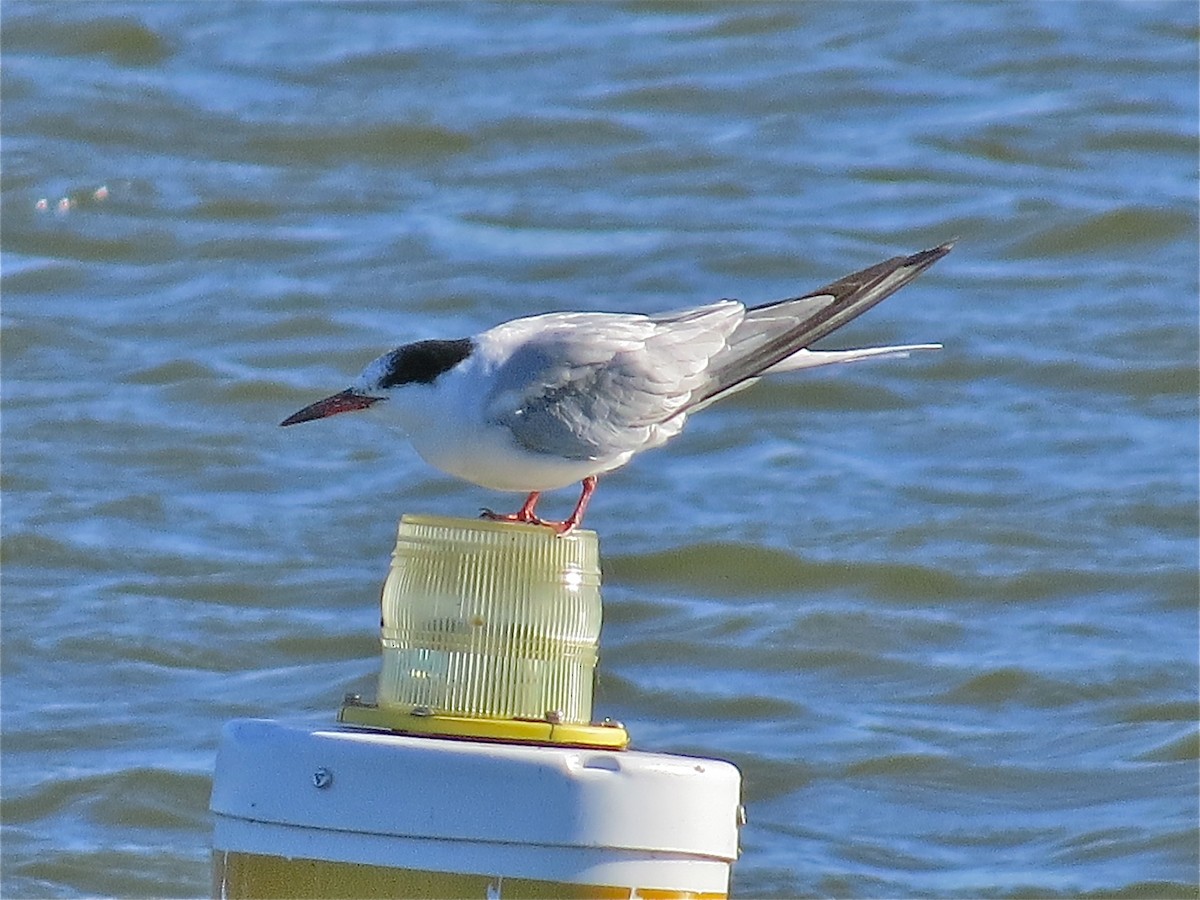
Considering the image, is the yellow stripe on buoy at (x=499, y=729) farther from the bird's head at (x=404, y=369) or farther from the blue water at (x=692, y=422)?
the blue water at (x=692, y=422)


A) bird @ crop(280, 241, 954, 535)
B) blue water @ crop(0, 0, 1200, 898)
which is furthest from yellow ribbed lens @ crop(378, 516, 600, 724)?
blue water @ crop(0, 0, 1200, 898)

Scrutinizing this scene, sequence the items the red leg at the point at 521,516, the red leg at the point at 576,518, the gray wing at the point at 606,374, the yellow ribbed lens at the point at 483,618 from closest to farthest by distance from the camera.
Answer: the yellow ribbed lens at the point at 483,618 < the red leg at the point at 576,518 < the red leg at the point at 521,516 < the gray wing at the point at 606,374

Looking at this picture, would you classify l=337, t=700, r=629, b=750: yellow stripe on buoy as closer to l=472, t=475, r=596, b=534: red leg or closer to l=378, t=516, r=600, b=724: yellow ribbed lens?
l=378, t=516, r=600, b=724: yellow ribbed lens

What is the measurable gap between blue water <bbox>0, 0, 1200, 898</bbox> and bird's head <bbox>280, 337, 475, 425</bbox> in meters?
Result: 2.34

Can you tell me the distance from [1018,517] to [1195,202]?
3075 mm

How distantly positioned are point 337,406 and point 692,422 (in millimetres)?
5025

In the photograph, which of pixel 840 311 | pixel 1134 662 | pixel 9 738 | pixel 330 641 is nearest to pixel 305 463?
pixel 330 641

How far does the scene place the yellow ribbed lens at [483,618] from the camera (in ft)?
8.98

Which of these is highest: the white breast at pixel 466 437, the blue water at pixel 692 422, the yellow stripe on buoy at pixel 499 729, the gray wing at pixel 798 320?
the gray wing at pixel 798 320

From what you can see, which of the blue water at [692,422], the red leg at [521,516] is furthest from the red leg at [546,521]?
the blue water at [692,422]

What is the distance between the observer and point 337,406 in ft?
11.5

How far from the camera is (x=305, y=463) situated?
8094 mm

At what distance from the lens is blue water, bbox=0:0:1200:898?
20.0 ft

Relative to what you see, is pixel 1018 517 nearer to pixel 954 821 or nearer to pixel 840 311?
pixel 954 821
